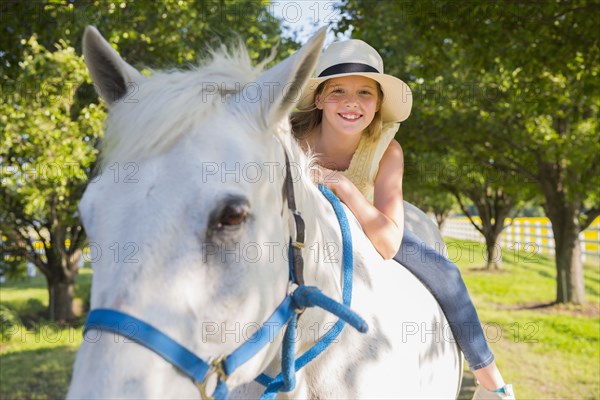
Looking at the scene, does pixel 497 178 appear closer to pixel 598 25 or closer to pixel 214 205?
pixel 598 25

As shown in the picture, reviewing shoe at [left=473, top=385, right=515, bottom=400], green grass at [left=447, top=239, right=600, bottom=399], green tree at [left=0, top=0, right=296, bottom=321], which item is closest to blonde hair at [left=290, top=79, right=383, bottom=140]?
shoe at [left=473, top=385, right=515, bottom=400]

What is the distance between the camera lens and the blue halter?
121 centimetres

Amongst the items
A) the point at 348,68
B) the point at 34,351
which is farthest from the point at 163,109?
the point at 34,351

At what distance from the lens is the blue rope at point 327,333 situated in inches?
63.5

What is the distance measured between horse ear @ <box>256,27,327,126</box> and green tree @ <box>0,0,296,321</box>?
11.1 ft

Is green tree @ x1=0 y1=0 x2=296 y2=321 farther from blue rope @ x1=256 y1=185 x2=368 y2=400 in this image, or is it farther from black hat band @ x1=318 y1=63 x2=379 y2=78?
blue rope @ x1=256 y1=185 x2=368 y2=400

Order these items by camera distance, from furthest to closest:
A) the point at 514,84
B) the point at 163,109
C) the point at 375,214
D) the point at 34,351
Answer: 1. the point at 34,351
2. the point at 514,84
3. the point at 375,214
4. the point at 163,109

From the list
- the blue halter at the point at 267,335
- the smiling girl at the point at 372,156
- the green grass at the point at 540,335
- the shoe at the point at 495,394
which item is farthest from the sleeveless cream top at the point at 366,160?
the green grass at the point at 540,335

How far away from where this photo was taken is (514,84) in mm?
8039

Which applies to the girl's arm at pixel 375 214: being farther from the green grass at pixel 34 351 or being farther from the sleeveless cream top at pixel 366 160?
the green grass at pixel 34 351

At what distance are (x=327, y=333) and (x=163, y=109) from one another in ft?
3.22

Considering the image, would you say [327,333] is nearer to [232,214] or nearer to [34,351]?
[232,214]

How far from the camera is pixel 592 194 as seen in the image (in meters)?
10.8

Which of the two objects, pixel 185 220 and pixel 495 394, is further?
pixel 495 394
